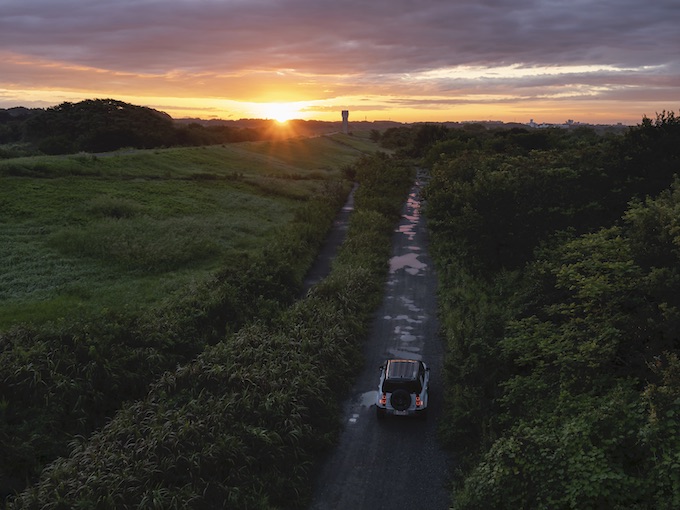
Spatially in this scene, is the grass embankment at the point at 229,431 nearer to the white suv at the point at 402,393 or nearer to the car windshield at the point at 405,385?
the white suv at the point at 402,393

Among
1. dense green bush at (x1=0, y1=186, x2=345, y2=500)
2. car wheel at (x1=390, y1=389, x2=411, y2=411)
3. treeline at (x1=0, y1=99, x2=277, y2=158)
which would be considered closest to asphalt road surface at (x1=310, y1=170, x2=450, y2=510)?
car wheel at (x1=390, y1=389, x2=411, y2=411)

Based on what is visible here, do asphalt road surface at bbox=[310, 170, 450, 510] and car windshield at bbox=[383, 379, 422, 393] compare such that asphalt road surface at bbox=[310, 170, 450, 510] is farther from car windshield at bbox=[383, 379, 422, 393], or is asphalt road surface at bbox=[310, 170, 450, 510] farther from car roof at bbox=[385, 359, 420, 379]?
car roof at bbox=[385, 359, 420, 379]

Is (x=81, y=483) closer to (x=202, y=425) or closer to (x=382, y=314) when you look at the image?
(x=202, y=425)

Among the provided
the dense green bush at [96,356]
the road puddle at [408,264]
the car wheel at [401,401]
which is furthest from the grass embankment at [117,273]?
the car wheel at [401,401]

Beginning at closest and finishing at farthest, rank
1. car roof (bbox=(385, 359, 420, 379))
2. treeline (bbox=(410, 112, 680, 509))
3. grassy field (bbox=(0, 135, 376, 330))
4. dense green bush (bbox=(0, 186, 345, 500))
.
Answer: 1. treeline (bbox=(410, 112, 680, 509))
2. dense green bush (bbox=(0, 186, 345, 500))
3. car roof (bbox=(385, 359, 420, 379))
4. grassy field (bbox=(0, 135, 376, 330))

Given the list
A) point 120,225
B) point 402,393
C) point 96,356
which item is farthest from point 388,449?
Answer: point 120,225

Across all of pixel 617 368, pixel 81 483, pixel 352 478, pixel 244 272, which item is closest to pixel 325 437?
pixel 352 478
